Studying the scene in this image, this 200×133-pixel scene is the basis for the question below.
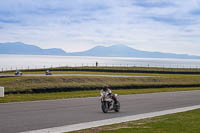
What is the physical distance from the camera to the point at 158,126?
13570mm

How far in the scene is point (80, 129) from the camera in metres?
12.8

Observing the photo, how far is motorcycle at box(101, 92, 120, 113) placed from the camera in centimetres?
1792

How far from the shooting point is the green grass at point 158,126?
12539mm

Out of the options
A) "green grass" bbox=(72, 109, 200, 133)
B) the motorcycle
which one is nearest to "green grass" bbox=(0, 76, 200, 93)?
the motorcycle

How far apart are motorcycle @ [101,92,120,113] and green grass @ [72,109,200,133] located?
2939 millimetres

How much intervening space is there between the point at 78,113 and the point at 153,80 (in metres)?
33.6

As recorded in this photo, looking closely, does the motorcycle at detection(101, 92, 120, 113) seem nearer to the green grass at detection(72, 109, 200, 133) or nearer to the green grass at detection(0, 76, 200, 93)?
Answer: the green grass at detection(72, 109, 200, 133)

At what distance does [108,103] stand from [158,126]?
16.7 ft

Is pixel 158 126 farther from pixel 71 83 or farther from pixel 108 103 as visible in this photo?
pixel 71 83

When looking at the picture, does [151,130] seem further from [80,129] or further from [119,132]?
[80,129]

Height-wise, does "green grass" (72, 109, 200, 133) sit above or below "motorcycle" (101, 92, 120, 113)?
below

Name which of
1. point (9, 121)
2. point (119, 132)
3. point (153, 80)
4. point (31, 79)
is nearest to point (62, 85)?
point (31, 79)

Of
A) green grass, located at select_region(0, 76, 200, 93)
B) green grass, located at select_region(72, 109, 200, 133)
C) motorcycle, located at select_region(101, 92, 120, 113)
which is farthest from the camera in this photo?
green grass, located at select_region(0, 76, 200, 93)

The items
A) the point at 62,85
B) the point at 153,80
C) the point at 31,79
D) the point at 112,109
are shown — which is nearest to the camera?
the point at 112,109
